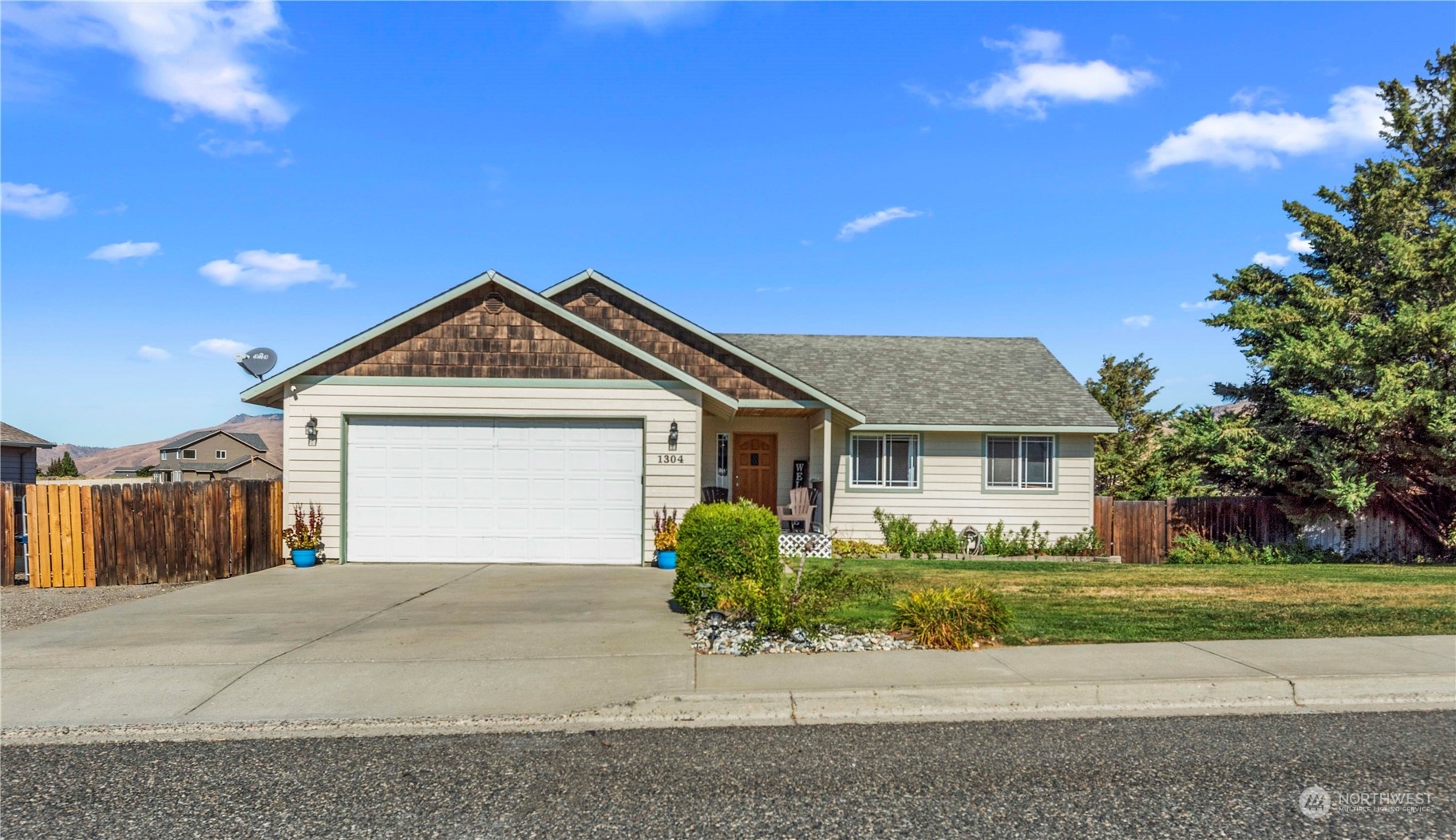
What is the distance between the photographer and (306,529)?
1416cm

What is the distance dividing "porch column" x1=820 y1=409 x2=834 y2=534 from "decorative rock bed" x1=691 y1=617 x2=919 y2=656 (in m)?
8.56

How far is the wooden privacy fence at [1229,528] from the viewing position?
1894cm

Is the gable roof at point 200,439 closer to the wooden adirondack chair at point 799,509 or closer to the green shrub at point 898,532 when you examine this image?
the wooden adirondack chair at point 799,509

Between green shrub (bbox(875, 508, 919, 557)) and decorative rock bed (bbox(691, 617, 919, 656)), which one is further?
green shrub (bbox(875, 508, 919, 557))

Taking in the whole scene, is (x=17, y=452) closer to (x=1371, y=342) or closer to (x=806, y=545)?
(x=806, y=545)

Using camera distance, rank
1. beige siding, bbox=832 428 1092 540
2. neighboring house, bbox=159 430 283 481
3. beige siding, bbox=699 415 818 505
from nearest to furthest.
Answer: beige siding, bbox=832 428 1092 540 < beige siding, bbox=699 415 818 505 < neighboring house, bbox=159 430 283 481

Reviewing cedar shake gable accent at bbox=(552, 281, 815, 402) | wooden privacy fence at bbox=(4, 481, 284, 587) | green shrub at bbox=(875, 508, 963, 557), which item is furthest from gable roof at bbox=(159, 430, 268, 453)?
green shrub at bbox=(875, 508, 963, 557)

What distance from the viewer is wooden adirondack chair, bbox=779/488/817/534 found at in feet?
57.6

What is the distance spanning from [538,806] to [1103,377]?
2565 centimetres

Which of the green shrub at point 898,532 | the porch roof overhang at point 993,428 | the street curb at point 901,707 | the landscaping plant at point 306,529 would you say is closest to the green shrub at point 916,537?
the green shrub at point 898,532

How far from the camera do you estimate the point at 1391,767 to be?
5145mm

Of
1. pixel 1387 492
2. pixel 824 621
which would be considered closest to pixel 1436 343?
pixel 1387 492

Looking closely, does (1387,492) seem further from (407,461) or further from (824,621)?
(407,461)

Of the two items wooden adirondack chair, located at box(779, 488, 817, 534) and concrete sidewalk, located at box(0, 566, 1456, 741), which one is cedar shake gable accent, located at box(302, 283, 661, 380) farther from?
concrete sidewalk, located at box(0, 566, 1456, 741)
